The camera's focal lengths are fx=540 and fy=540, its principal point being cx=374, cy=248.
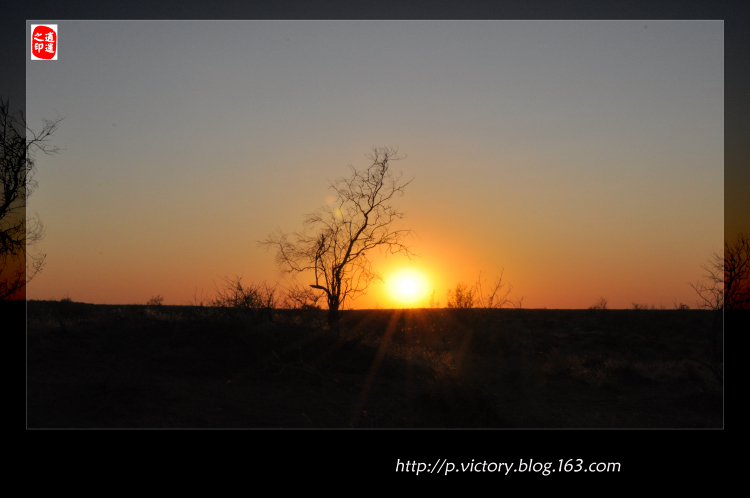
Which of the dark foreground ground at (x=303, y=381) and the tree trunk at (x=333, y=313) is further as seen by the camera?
the tree trunk at (x=333, y=313)

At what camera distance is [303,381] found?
13.6 meters

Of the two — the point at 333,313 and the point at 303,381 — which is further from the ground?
the point at 333,313

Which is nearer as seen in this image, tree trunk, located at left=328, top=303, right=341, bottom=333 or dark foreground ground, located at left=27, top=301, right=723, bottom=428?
dark foreground ground, located at left=27, top=301, right=723, bottom=428

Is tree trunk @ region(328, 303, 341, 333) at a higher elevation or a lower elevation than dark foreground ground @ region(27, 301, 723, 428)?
higher

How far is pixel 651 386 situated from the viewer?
1792 centimetres

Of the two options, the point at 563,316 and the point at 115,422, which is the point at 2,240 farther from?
the point at 563,316

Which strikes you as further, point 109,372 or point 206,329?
point 206,329

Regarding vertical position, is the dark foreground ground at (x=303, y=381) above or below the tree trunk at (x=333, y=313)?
below

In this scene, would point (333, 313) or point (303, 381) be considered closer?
point (303, 381)

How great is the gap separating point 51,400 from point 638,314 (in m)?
31.5

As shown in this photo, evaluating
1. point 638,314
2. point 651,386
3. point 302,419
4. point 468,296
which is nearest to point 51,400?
point 302,419

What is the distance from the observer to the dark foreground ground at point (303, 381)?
10.9m

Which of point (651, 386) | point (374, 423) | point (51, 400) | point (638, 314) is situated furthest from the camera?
point (638, 314)

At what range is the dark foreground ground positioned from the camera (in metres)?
10.9
